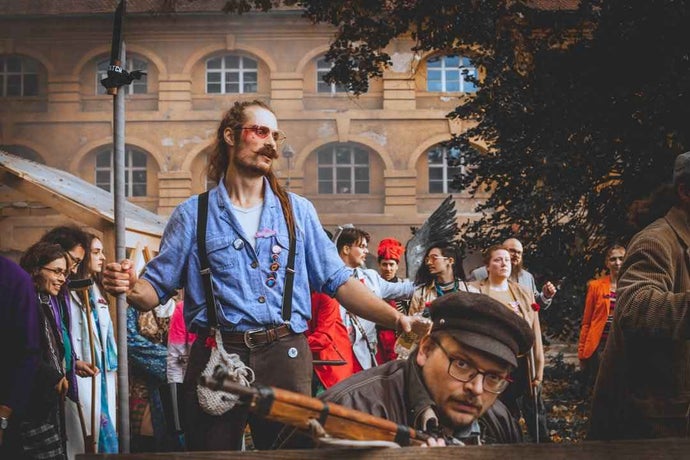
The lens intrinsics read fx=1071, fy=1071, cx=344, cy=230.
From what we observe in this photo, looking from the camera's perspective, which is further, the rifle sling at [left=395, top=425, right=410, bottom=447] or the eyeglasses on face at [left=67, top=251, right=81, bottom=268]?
the eyeglasses on face at [left=67, top=251, right=81, bottom=268]

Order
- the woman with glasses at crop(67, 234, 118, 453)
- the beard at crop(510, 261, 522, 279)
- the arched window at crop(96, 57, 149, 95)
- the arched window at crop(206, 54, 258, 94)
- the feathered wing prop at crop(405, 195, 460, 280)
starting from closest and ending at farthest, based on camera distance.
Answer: the woman with glasses at crop(67, 234, 118, 453)
the feathered wing prop at crop(405, 195, 460, 280)
the beard at crop(510, 261, 522, 279)
the arched window at crop(96, 57, 149, 95)
the arched window at crop(206, 54, 258, 94)

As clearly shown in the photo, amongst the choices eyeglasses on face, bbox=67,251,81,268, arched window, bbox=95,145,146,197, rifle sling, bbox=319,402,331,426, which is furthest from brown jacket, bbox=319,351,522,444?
arched window, bbox=95,145,146,197

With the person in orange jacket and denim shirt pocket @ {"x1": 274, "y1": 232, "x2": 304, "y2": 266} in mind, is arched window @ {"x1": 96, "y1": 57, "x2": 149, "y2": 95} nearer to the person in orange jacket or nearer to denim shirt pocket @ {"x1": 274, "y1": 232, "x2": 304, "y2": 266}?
the person in orange jacket

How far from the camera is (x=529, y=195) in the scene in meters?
11.0

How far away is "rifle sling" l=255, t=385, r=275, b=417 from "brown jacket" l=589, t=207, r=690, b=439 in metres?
1.77

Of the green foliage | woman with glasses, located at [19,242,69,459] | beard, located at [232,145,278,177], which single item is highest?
the green foliage

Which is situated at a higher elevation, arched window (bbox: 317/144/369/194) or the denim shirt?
arched window (bbox: 317/144/369/194)

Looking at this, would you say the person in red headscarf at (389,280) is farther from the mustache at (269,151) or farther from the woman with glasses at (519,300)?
the mustache at (269,151)

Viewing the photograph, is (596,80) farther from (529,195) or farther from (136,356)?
(136,356)

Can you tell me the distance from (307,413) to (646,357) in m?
1.84

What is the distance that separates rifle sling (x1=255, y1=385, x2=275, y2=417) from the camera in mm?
1940

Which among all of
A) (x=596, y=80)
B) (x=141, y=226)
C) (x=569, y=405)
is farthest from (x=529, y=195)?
(x=141, y=226)

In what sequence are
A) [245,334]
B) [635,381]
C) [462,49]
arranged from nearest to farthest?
[635,381] < [245,334] < [462,49]

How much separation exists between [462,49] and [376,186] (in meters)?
18.5
